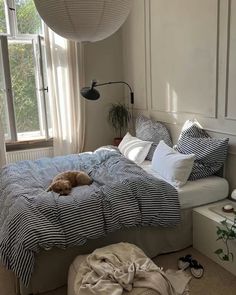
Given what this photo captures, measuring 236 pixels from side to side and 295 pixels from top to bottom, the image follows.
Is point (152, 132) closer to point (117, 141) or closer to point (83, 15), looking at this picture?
point (117, 141)

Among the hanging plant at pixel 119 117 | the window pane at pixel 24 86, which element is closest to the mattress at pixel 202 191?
the hanging plant at pixel 119 117

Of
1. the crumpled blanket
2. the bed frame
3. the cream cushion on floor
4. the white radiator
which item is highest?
the white radiator

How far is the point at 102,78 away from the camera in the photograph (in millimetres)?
4383

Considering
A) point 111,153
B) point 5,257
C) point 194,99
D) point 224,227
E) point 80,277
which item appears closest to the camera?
point 80,277

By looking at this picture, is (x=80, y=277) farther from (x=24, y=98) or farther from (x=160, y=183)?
(x=24, y=98)

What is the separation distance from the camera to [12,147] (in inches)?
162

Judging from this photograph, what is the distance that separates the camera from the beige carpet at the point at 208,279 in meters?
2.08

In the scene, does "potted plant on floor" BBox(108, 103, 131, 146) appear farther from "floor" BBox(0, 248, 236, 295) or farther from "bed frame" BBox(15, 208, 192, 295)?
"floor" BBox(0, 248, 236, 295)

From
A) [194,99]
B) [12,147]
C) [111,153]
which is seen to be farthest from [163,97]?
[12,147]

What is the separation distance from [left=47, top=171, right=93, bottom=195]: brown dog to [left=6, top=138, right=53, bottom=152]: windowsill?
Answer: 5.67 feet

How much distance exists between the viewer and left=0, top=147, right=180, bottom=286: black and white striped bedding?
1.98 meters

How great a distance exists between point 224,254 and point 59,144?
8.59 ft

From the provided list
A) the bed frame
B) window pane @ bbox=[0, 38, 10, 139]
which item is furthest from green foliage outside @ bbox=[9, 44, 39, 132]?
the bed frame

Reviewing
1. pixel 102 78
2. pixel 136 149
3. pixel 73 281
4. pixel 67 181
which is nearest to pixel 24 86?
pixel 102 78
